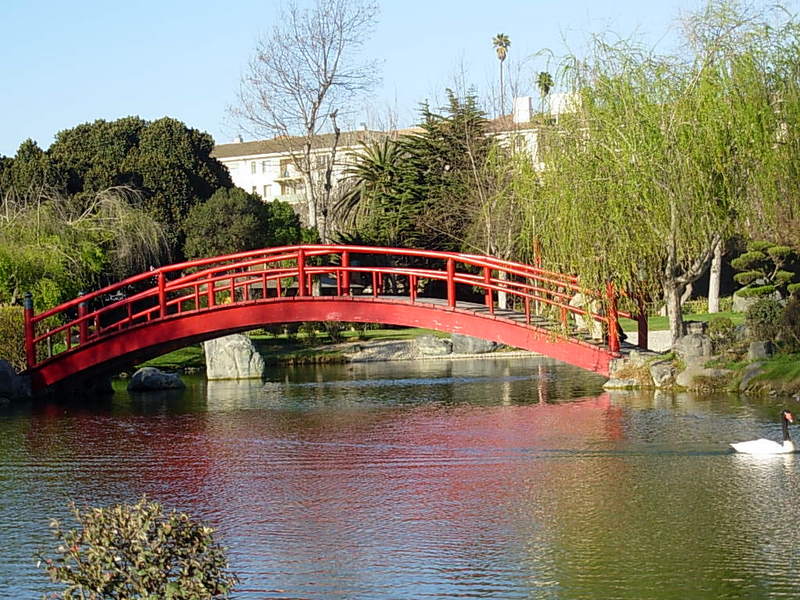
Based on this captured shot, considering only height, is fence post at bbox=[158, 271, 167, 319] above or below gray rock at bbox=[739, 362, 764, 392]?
above

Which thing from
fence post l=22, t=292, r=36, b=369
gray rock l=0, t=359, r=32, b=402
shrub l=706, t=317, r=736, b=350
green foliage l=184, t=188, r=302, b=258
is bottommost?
gray rock l=0, t=359, r=32, b=402

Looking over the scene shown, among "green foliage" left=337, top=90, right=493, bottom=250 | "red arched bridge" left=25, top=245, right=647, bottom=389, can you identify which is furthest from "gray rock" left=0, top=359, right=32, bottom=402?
"green foliage" left=337, top=90, right=493, bottom=250

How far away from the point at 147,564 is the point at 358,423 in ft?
33.3

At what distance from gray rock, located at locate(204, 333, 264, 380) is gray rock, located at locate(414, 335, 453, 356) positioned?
5.62 metres

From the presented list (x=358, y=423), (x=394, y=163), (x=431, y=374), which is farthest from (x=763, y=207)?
(x=394, y=163)

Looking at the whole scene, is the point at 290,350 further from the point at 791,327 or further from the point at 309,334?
the point at 791,327

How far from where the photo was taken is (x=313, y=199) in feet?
120

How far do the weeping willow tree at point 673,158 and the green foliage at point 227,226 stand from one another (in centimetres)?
2349

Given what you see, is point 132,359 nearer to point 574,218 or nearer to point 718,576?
point 574,218

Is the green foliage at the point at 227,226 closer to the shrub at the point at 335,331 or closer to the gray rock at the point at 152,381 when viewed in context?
the shrub at the point at 335,331

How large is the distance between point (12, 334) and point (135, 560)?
17279mm

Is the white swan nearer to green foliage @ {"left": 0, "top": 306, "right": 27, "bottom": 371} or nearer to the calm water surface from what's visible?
the calm water surface

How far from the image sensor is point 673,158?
1534 centimetres

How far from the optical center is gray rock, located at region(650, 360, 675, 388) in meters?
16.3
